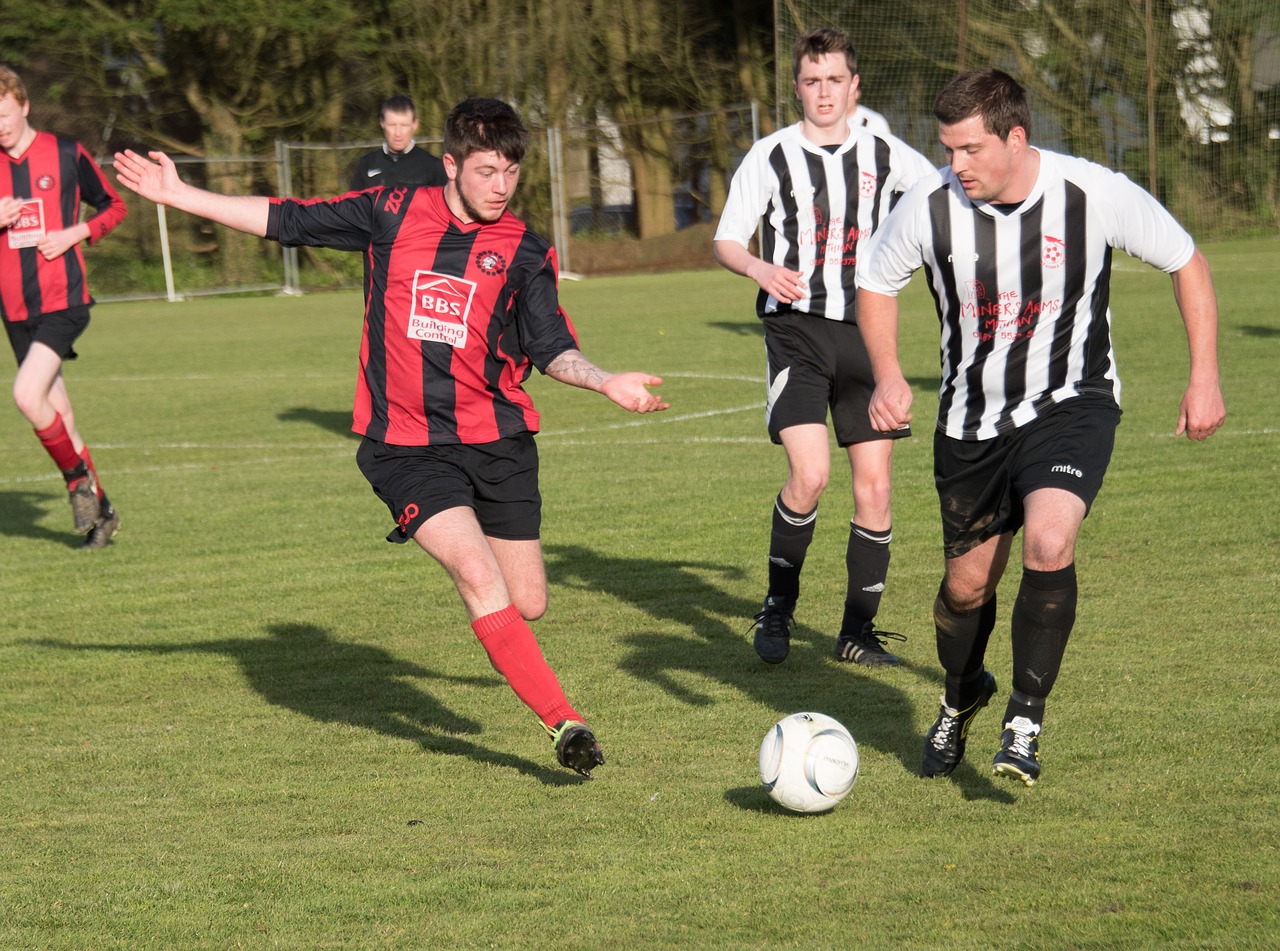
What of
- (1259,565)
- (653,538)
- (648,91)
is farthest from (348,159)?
(1259,565)

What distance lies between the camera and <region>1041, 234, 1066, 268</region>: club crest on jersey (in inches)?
168

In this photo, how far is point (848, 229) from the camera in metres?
6.21

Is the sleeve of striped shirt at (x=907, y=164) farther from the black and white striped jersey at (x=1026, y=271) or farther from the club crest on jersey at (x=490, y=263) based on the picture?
the club crest on jersey at (x=490, y=263)

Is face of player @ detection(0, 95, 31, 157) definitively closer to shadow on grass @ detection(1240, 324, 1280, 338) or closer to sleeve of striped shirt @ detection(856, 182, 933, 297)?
sleeve of striped shirt @ detection(856, 182, 933, 297)

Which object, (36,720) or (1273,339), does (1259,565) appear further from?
(1273,339)

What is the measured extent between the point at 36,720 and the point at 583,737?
2343 millimetres

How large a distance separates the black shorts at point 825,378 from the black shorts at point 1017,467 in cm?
158

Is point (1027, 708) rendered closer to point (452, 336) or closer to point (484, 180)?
point (452, 336)

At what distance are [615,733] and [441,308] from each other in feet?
4.82

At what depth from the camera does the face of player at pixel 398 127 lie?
11172 mm

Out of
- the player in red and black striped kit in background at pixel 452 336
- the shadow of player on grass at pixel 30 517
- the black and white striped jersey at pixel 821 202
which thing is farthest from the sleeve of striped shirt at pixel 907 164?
the shadow of player on grass at pixel 30 517

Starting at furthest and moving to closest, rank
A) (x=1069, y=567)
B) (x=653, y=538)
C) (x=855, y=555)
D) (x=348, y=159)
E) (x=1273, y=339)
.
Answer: (x=348, y=159)
(x=1273, y=339)
(x=653, y=538)
(x=855, y=555)
(x=1069, y=567)

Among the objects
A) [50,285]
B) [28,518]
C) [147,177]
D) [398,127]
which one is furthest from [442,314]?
[398,127]

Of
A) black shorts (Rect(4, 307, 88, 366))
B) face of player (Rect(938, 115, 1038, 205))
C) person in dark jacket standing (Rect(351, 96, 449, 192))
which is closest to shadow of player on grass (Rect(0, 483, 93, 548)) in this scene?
black shorts (Rect(4, 307, 88, 366))
